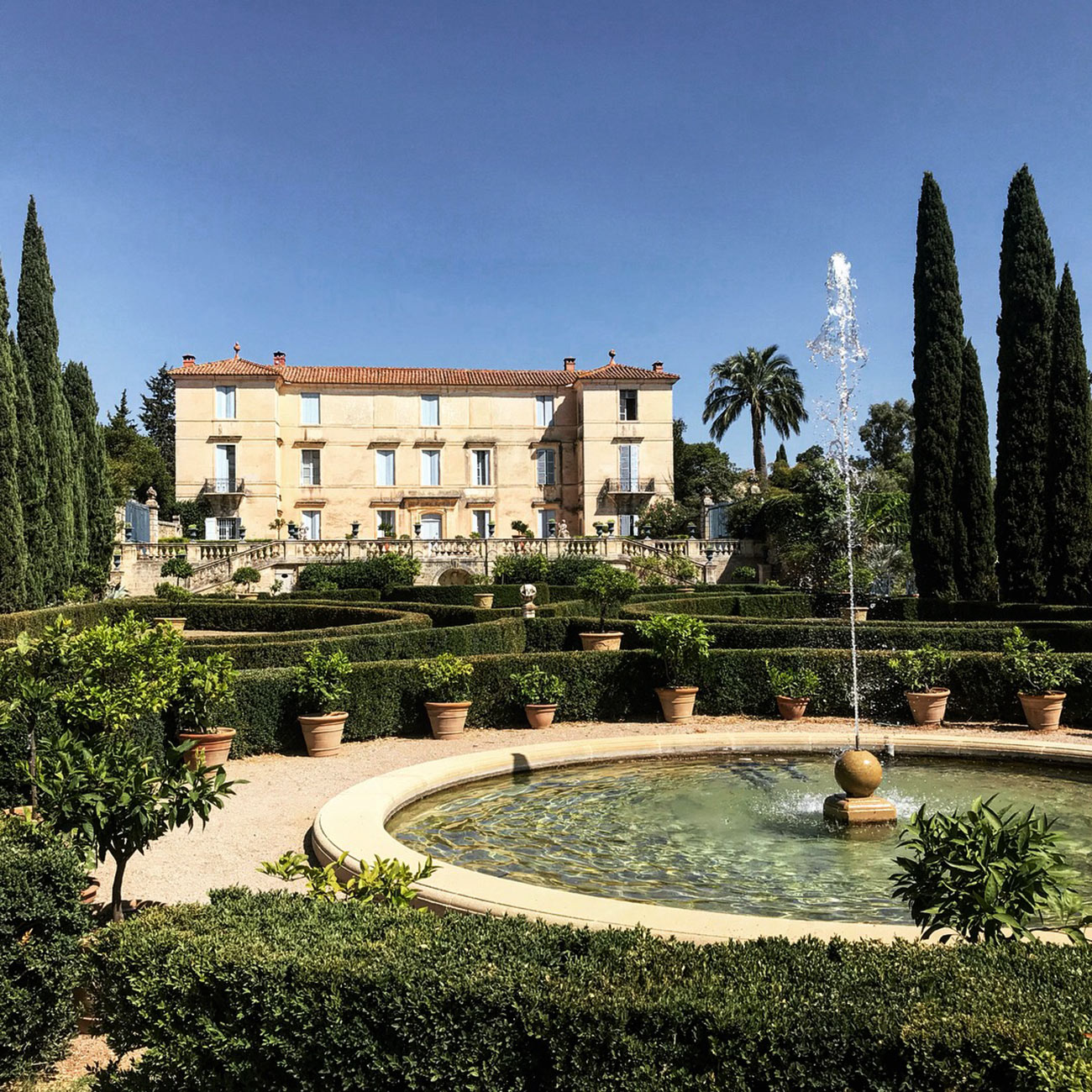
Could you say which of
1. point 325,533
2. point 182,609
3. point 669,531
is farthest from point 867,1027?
point 325,533

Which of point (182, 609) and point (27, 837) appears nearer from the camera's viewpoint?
point (27, 837)

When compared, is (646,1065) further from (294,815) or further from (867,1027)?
(294,815)

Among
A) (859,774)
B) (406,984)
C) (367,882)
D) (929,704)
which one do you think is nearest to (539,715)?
(859,774)

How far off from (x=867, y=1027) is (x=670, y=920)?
1939mm

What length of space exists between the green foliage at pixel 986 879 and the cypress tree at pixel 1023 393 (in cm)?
2131

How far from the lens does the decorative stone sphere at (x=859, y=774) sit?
7.65 meters

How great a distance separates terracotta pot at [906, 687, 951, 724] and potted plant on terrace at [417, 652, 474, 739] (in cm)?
580

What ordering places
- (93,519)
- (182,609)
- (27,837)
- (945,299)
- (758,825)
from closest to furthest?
(27,837) < (758,825) < (182,609) < (945,299) < (93,519)

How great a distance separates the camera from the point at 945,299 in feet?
81.6

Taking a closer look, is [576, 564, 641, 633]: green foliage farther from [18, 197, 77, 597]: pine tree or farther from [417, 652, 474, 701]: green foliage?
[18, 197, 77, 597]: pine tree

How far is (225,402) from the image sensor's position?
1747 inches

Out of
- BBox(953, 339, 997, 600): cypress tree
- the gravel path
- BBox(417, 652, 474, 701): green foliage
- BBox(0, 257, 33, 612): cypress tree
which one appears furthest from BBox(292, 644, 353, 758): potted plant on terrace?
BBox(953, 339, 997, 600): cypress tree

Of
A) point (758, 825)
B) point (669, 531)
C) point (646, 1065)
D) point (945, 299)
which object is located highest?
point (945, 299)

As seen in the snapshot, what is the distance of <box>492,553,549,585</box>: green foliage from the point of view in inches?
1270
